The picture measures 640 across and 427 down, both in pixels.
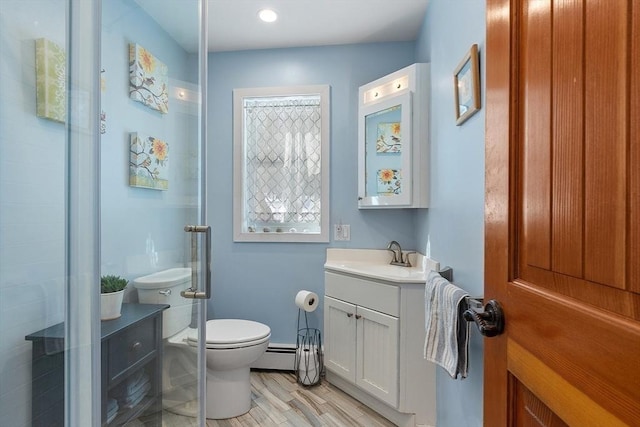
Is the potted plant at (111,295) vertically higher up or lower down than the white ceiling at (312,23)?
lower down

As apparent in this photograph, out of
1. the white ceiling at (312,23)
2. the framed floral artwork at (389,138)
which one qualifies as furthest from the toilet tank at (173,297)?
the white ceiling at (312,23)

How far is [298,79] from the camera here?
8.18 ft

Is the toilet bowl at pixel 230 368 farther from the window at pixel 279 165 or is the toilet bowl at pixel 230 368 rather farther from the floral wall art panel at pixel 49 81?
the floral wall art panel at pixel 49 81

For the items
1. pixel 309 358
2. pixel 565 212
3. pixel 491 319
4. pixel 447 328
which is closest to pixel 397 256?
pixel 309 358

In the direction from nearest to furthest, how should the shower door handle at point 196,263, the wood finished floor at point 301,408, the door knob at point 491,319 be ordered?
the door knob at point 491,319 < the shower door handle at point 196,263 < the wood finished floor at point 301,408

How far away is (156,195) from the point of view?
1276 millimetres

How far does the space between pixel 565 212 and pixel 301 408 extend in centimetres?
196

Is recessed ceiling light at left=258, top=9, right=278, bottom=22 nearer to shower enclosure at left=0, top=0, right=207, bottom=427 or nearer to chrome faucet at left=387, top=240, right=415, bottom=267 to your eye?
shower enclosure at left=0, top=0, right=207, bottom=427

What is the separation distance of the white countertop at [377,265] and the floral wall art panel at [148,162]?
1214 mm

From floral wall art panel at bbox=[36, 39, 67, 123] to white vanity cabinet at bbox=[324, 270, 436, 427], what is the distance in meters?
1.60

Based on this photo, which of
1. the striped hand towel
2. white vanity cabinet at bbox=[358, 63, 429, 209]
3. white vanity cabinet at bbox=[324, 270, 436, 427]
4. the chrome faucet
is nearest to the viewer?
the striped hand towel

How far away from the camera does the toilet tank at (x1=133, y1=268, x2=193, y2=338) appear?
1.28m

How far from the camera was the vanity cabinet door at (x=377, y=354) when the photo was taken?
1.74m

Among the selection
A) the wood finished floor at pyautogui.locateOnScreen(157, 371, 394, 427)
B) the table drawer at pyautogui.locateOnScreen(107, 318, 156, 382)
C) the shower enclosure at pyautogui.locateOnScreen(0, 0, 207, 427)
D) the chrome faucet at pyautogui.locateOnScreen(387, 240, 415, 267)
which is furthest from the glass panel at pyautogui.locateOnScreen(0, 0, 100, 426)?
the chrome faucet at pyautogui.locateOnScreen(387, 240, 415, 267)
